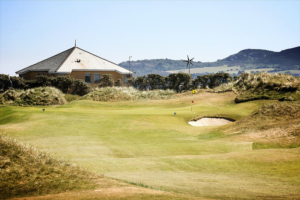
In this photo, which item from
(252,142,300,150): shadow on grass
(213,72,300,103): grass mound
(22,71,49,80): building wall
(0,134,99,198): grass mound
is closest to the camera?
(0,134,99,198): grass mound

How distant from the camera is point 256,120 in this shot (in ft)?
50.8

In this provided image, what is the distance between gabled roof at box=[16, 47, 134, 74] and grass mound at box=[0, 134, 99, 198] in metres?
49.5

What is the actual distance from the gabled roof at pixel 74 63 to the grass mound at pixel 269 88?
33106 mm

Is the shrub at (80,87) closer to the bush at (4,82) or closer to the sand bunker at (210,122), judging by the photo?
the bush at (4,82)

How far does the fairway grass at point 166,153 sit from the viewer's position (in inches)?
267

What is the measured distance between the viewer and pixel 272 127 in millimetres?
13547

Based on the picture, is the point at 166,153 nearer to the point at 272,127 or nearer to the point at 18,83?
the point at 272,127

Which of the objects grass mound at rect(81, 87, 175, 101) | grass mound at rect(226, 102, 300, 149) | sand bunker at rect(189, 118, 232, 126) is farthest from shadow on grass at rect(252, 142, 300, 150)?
grass mound at rect(81, 87, 175, 101)

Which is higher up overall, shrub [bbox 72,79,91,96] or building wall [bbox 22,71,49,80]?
building wall [bbox 22,71,49,80]

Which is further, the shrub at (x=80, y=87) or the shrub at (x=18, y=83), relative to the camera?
the shrub at (x=80, y=87)

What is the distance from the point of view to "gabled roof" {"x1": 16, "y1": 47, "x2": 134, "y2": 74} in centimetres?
5581

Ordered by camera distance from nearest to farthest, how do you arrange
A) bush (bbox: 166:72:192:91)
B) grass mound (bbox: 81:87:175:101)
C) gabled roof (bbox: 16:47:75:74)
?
grass mound (bbox: 81:87:175:101), bush (bbox: 166:72:192:91), gabled roof (bbox: 16:47:75:74)

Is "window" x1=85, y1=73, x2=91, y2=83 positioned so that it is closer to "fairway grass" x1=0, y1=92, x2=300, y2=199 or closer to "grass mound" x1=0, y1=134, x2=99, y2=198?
"fairway grass" x1=0, y1=92, x2=300, y2=199

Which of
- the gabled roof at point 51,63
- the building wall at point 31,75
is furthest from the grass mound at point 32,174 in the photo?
the building wall at point 31,75
